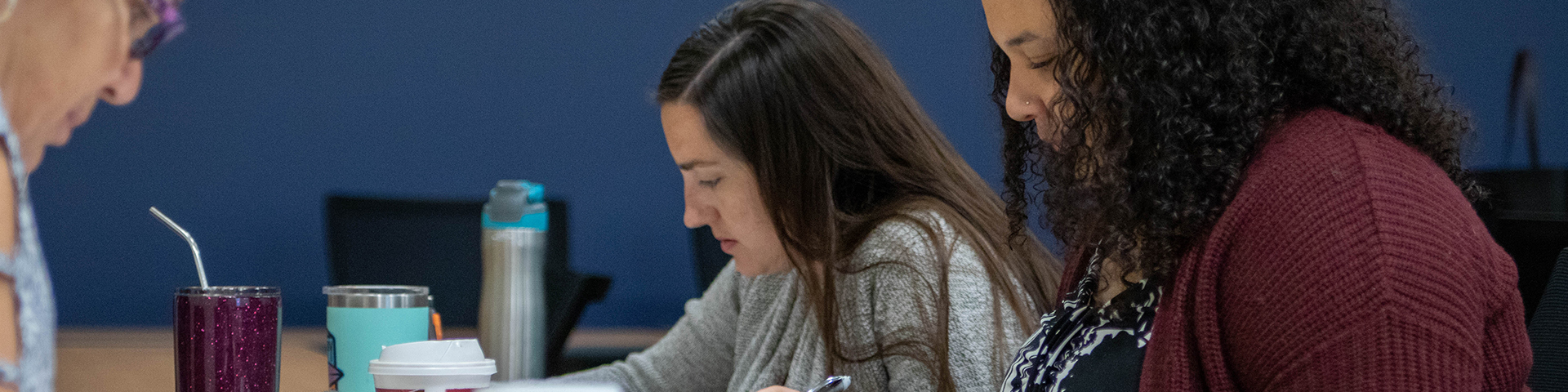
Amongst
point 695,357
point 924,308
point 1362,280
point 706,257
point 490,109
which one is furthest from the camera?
point 490,109

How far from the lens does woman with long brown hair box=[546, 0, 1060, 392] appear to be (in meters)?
1.12

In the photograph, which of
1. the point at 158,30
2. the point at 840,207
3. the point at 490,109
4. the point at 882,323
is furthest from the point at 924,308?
the point at 490,109

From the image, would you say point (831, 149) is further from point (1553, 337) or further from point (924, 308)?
point (1553, 337)

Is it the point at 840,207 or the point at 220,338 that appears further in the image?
the point at 840,207

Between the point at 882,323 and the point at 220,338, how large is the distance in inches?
24.0

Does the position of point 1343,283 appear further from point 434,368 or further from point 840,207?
point 840,207

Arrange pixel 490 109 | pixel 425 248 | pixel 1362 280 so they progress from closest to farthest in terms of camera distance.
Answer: pixel 1362 280
pixel 425 248
pixel 490 109

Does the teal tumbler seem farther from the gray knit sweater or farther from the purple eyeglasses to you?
the purple eyeglasses

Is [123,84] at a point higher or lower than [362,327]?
higher

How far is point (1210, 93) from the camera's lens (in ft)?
2.15

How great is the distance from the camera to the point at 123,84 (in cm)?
68

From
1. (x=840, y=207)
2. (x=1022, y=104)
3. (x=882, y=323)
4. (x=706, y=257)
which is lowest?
(x=706, y=257)

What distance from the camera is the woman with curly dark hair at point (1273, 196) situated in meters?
0.58

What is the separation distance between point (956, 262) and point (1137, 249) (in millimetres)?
424
